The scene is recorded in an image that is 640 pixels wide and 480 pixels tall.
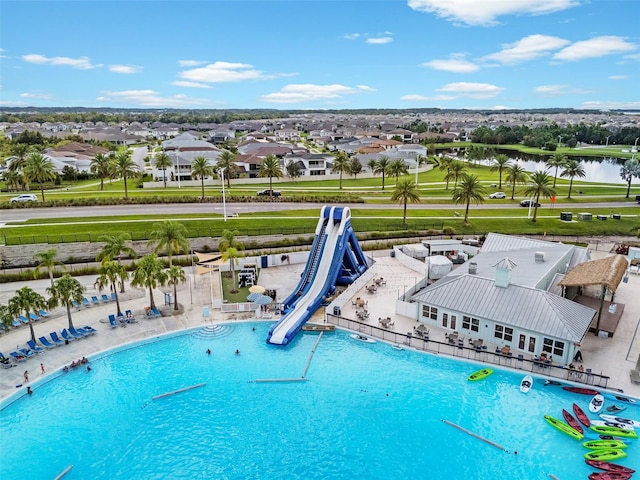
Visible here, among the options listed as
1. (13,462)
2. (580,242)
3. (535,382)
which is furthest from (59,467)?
(580,242)

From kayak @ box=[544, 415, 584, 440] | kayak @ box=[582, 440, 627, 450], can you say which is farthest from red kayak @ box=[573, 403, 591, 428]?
kayak @ box=[582, 440, 627, 450]

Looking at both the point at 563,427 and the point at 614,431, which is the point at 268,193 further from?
the point at 614,431

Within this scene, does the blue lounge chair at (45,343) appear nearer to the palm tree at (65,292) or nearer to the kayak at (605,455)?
the palm tree at (65,292)

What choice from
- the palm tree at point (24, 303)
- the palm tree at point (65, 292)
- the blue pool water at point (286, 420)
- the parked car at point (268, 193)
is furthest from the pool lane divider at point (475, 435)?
the parked car at point (268, 193)

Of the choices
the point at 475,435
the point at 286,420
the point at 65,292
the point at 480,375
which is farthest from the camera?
the point at 65,292

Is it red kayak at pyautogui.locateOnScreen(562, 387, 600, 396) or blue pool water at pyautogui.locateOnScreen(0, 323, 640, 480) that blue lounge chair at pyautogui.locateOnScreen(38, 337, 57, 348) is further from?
red kayak at pyautogui.locateOnScreen(562, 387, 600, 396)

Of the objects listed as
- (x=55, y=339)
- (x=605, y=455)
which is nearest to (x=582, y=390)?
(x=605, y=455)

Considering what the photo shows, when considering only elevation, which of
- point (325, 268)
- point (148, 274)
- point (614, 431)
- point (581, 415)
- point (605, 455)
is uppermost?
point (148, 274)
